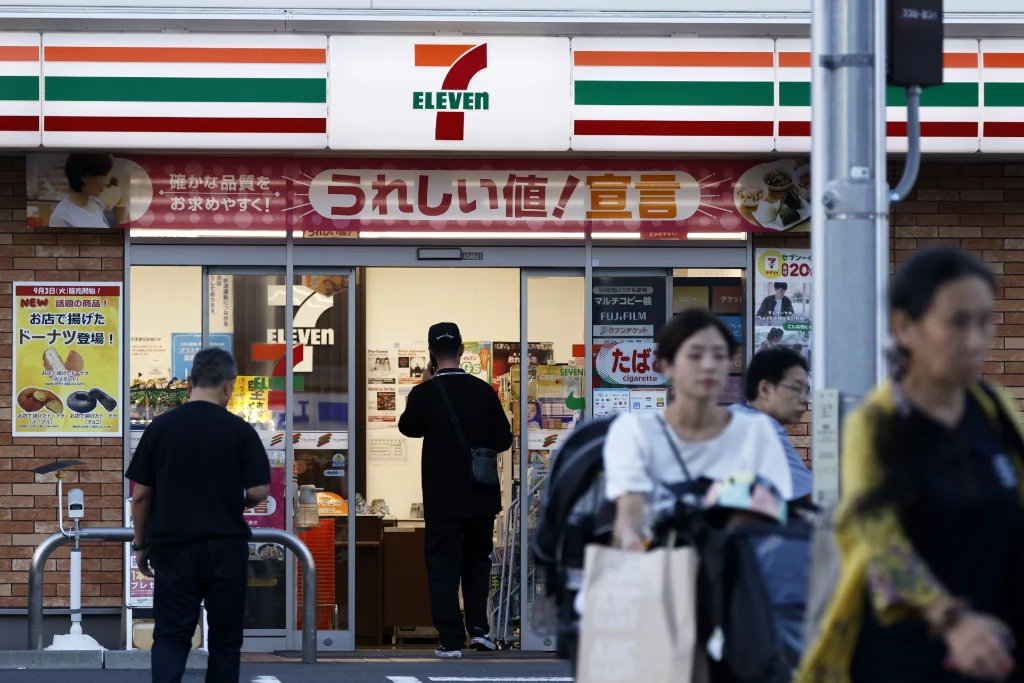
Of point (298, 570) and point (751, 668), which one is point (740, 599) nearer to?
point (751, 668)

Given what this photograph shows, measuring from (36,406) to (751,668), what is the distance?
714cm

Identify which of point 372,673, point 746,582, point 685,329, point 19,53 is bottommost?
point 372,673

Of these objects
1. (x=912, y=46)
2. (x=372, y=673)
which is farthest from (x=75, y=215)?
(x=912, y=46)

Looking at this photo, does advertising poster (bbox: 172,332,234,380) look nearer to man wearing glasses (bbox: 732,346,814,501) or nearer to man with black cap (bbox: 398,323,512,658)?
man with black cap (bbox: 398,323,512,658)

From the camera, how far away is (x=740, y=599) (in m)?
3.85

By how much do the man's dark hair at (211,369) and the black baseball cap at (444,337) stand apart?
10.1 feet

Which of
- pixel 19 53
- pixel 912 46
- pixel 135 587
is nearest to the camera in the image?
pixel 912 46

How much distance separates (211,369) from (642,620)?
302 centimetres

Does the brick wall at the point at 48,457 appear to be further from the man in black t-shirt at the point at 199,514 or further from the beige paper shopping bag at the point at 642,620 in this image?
the beige paper shopping bag at the point at 642,620

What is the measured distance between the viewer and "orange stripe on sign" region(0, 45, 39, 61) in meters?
9.10

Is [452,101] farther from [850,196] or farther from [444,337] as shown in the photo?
[850,196]

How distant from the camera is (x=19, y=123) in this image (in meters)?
9.11

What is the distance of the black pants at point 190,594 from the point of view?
20.2ft

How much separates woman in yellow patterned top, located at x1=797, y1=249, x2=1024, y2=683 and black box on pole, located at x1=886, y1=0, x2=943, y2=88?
234 centimetres
